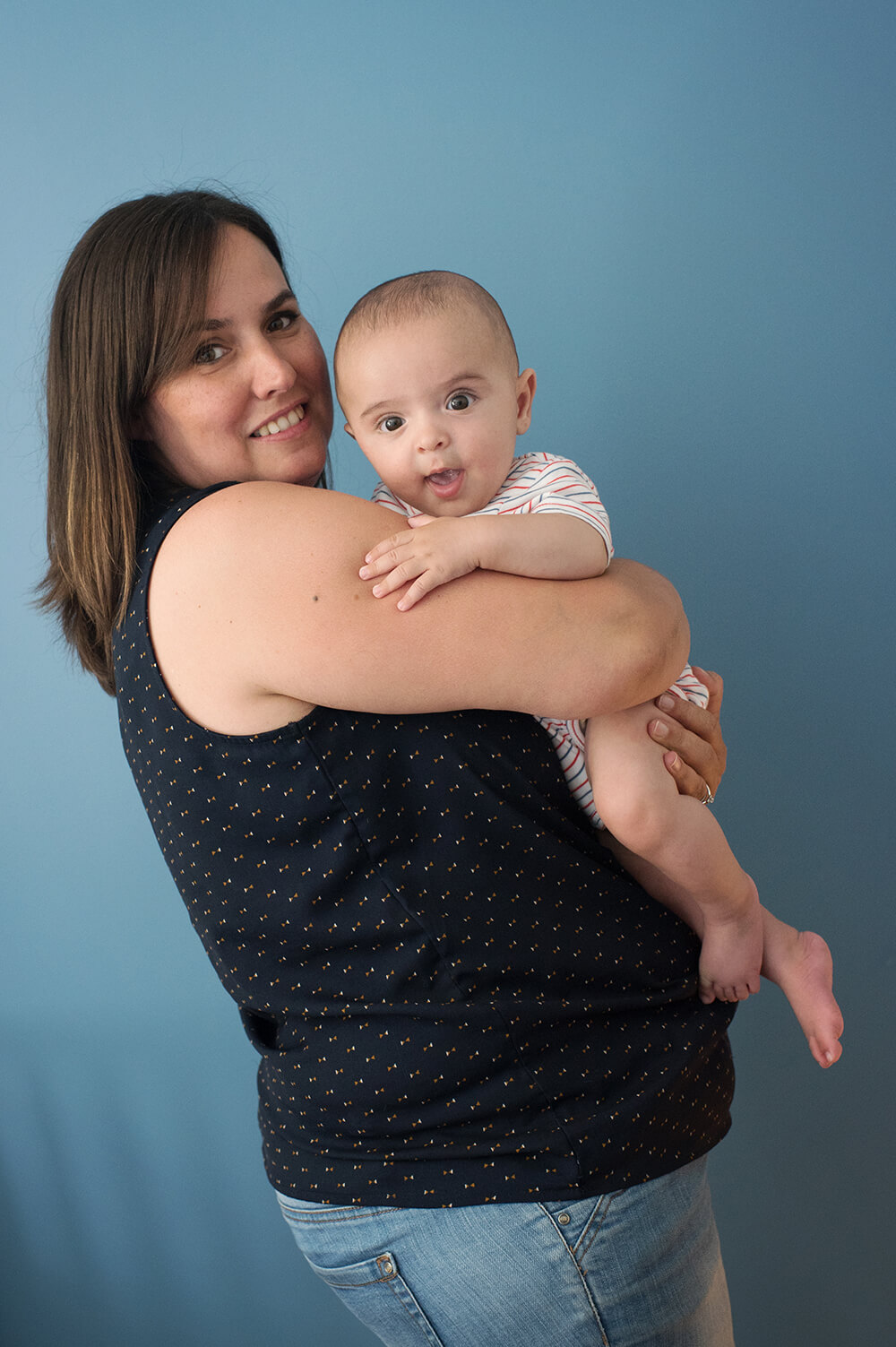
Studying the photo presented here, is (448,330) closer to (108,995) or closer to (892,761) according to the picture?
(892,761)

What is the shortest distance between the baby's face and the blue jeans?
796 millimetres

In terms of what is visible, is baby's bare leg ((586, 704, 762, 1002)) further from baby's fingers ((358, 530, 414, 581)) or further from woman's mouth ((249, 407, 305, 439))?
woman's mouth ((249, 407, 305, 439))

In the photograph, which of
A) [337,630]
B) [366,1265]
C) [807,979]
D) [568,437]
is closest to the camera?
[337,630]

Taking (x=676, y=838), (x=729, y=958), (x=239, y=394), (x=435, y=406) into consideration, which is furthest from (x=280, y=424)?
(x=729, y=958)

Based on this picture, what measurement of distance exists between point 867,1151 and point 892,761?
0.80 meters

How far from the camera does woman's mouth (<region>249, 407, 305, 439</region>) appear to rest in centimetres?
126

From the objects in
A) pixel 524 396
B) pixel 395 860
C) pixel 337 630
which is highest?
pixel 524 396

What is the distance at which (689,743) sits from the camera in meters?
1.29

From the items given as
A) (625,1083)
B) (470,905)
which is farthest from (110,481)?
(625,1083)

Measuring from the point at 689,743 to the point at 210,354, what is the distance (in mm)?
731

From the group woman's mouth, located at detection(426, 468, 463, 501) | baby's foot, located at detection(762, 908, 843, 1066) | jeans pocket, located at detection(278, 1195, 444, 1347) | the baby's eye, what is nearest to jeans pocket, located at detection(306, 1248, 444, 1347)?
jeans pocket, located at detection(278, 1195, 444, 1347)

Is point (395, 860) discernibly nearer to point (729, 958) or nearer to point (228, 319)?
point (729, 958)

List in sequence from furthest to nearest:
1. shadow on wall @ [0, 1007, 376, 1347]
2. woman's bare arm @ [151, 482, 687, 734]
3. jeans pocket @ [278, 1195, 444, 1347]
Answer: shadow on wall @ [0, 1007, 376, 1347], jeans pocket @ [278, 1195, 444, 1347], woman's bare arm @ [151, 482, 687, 734]

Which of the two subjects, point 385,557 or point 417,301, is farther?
point 417,301
